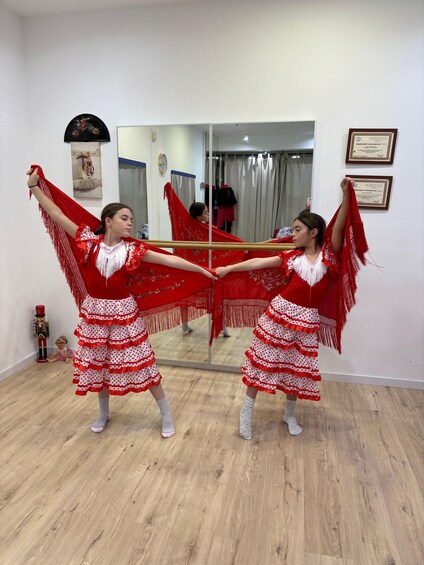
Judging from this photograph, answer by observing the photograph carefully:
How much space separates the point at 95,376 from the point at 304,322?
3.79 ft

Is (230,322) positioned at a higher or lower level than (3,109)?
lower

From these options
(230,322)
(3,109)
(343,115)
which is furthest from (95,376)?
(343,115)

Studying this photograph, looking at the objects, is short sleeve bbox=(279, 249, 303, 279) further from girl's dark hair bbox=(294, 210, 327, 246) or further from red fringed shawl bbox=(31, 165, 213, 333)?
red fringed shawl bbox=(31, 165, 213, 333)

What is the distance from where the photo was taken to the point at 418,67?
2.47 metres

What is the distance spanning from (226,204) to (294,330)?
113 cm

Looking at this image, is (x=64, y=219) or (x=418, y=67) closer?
(x=64, y=219)

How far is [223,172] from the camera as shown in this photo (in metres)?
2.82

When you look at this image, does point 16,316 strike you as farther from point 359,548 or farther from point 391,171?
point 391,171

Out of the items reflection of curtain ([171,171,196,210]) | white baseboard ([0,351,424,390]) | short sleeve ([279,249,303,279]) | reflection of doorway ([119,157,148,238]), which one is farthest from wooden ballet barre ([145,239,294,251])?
white baseboard ([0,351,424,390])

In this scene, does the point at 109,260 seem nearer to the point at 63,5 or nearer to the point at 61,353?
the point at 61,353

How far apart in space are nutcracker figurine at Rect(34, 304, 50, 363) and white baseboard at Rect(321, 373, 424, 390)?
2204mm

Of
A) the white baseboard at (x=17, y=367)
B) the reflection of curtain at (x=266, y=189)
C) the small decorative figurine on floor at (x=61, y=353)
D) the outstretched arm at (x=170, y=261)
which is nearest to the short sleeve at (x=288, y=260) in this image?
the outstretched arm at (x=170, y=261)

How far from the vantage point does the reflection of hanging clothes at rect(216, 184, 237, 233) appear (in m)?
2.83

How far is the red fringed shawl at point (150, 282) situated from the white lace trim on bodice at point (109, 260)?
20 cm
